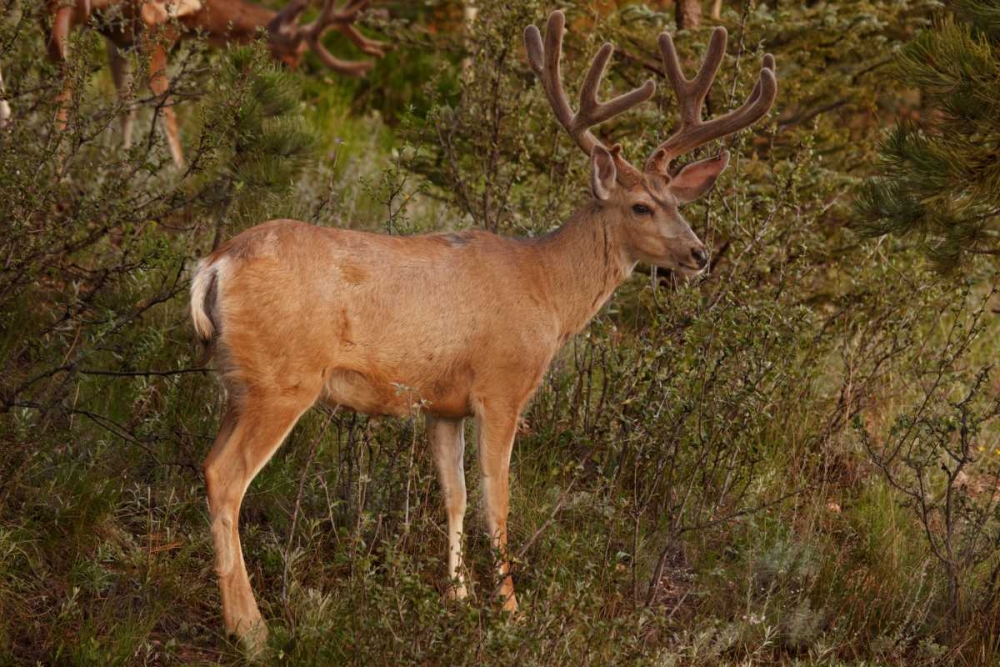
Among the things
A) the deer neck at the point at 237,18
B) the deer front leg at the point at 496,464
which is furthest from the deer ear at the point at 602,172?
the deer neck at the point at 237,18

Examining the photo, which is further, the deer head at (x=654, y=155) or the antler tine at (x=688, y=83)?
the antler tine at (x=688, y=83)

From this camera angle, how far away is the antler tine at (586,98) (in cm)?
619

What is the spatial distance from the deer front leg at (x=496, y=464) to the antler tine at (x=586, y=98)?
1.31 meters

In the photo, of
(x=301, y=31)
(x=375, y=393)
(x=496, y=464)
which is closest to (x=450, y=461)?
(x=496, y=464)

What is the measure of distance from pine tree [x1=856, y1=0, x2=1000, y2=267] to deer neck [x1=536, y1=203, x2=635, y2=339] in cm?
127

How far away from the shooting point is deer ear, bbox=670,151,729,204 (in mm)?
6607

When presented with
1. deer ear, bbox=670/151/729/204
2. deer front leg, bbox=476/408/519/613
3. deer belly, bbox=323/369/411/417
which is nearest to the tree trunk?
deer ear, bbox=670/151/729/204

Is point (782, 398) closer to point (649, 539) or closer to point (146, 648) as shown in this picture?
point (649, 539)

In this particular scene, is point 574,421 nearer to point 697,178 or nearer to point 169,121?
point 697,178

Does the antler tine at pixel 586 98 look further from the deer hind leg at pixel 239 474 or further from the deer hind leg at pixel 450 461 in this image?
the deer hind leg at pixel 239 474

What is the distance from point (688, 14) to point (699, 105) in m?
2.55

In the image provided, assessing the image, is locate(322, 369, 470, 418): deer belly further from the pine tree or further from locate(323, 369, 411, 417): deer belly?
the pine tree

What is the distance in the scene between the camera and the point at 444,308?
19.1 ft

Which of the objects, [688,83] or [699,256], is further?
[688,83]
